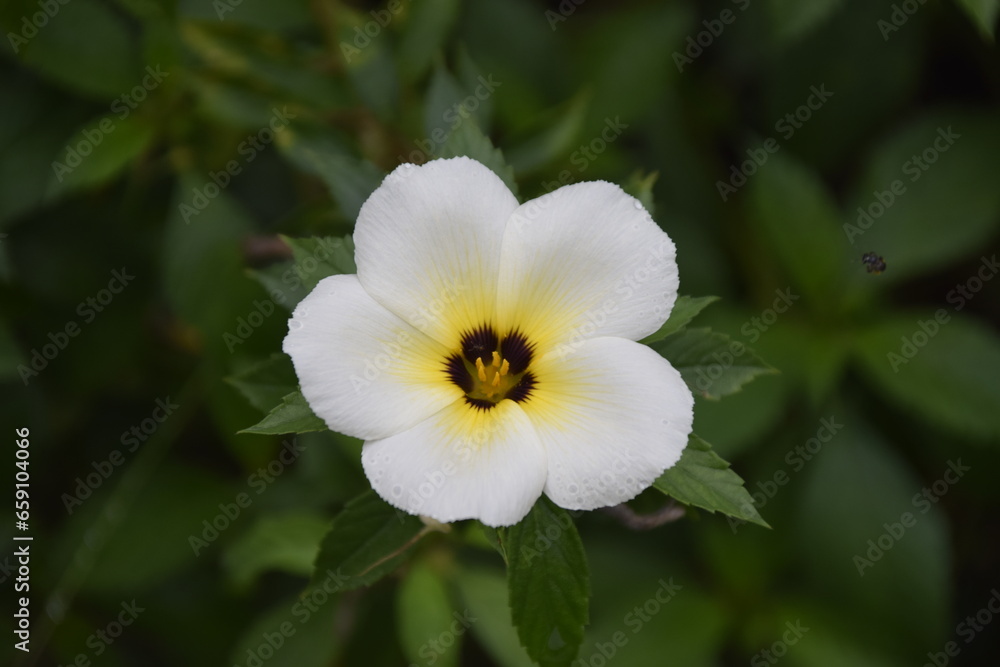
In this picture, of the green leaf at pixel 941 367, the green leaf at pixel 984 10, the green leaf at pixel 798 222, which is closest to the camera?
the green leaf at pixel 984 10

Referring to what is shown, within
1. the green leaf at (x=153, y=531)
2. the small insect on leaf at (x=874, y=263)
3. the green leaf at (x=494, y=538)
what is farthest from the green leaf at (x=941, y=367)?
the green leaf at (x=153, y=531)

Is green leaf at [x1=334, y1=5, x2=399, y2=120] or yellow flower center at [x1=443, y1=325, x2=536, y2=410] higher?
yellow flower center at [x1=443, y1=325, x2=536, y2=410]

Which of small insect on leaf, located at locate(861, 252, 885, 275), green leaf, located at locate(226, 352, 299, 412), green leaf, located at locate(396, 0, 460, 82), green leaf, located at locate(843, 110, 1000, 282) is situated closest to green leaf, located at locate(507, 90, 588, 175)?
green leaf, located at locate(396, 0, 460, 82)

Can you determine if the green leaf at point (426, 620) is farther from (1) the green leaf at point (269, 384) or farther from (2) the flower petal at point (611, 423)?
(2) the flower petal at point (611, 423)

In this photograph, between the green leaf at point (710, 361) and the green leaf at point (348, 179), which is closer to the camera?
the green leaf at point (710, 361)

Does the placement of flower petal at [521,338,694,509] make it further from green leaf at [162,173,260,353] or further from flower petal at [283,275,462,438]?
green leaf at [162,173,260,353]
